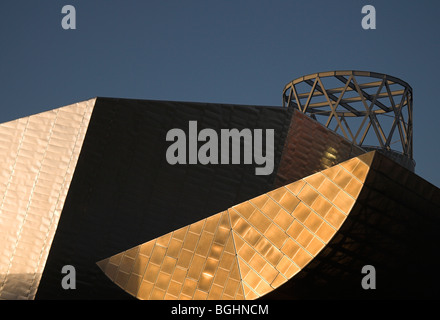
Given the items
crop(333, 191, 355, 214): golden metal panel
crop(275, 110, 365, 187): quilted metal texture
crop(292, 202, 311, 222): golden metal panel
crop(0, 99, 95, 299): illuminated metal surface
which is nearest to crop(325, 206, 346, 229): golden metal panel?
crop(333, 191, 355, 214): golden metal panel

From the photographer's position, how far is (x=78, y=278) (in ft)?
61.9

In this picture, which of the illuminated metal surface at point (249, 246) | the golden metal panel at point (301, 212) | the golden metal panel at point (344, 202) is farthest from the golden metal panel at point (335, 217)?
the golden metal panel at point (301, 212)

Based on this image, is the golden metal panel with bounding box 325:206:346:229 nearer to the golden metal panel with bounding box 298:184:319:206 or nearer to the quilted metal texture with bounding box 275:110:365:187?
the golden metal panel with bounding box 298:184:319:206

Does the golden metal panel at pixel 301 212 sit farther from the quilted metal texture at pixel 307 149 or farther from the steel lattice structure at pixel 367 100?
the steel lattice structure at pixel 367 100

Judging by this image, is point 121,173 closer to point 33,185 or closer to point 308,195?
point 33,185

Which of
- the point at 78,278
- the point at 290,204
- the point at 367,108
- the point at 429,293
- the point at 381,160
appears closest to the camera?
the point at 381,160

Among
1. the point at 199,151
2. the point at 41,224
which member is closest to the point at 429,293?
the point at 199,151

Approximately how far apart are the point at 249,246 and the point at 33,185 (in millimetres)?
10464

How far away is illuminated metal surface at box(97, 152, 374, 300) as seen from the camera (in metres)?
11.4

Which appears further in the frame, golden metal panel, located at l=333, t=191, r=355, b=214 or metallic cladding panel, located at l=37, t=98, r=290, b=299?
metallic cladding panel, located at l=37, t=98, r=290, b=299

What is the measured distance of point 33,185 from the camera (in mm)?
19625

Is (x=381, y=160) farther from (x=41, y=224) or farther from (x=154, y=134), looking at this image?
(x=41, y=224)

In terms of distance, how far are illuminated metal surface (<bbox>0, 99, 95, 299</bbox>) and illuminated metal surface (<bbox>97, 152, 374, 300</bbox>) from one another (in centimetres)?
554
